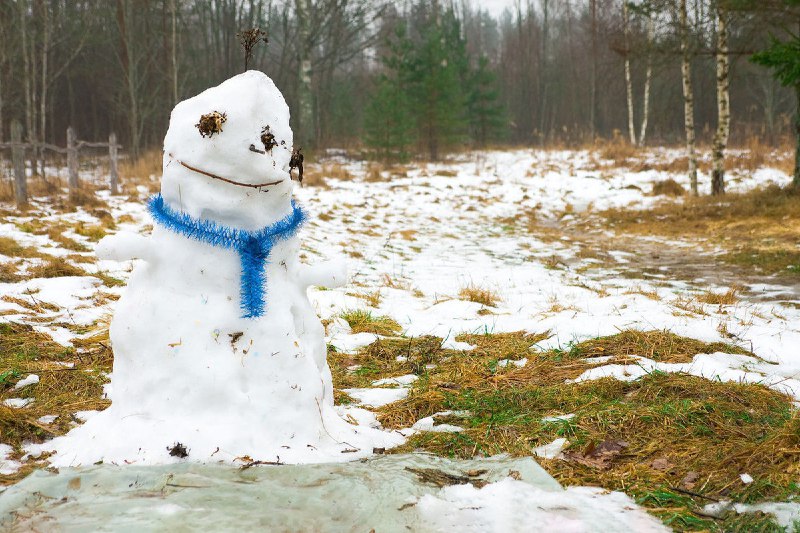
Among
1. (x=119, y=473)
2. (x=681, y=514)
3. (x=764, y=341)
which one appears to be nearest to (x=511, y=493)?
(x=681, y=514)

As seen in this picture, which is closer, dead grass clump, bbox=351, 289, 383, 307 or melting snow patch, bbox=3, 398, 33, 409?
melting snow patch, bbox=3, 398, 33, 409

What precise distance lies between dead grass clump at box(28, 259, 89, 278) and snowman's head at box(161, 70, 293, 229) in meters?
3.57

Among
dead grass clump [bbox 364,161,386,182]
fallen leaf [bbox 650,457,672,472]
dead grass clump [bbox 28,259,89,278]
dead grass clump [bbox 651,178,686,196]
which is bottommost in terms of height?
fallen leaf [bbox 650,457,672,472]

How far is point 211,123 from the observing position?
82.1 inches

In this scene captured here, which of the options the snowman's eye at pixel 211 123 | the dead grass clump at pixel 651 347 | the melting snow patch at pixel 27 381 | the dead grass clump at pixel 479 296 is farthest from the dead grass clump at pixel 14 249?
the dead grass clump at pixel 651 347

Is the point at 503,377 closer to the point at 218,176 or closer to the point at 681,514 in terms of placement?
the point at 681,514

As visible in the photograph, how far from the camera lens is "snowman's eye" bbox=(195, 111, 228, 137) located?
82.1 inches

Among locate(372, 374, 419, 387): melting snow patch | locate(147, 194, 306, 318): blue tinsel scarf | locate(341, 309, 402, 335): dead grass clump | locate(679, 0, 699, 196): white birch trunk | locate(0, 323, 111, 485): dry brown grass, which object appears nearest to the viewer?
locate(147, 194, 306, 318): blue tinsel scarf

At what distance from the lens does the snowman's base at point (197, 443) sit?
1921 millimetres

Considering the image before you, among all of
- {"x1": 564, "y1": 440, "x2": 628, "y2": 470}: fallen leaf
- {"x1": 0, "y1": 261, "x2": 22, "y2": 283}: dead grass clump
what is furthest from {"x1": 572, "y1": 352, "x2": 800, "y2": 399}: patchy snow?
{"x1": 0, "y1": 261, "x2": 22, "y2": 283}: dead grass clump

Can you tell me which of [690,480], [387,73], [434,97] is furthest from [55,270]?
[387,73]

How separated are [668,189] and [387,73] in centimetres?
1661

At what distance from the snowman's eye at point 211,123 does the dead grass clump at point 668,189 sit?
13.0m

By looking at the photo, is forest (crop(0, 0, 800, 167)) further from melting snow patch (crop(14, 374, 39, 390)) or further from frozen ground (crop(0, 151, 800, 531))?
melting snow patch (crop(14, 374, 39, 390))
